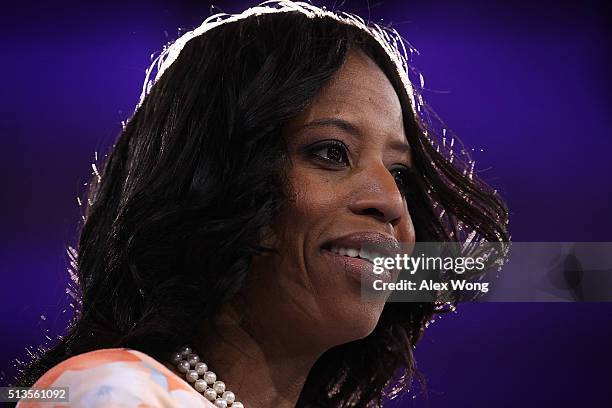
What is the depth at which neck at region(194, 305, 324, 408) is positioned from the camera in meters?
1.25

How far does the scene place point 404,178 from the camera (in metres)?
1.48

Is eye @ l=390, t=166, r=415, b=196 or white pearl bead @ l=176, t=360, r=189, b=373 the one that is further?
eye @ l=390, t=166, r=415, b=196

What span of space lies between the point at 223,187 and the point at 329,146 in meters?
0.15

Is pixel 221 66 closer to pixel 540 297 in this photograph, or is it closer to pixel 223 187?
pixel 223 187

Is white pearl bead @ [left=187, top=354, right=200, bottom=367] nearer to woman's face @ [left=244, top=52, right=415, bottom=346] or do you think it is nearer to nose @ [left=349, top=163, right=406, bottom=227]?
woman's face @ [left=244, top=52, right=415, bottom=346]

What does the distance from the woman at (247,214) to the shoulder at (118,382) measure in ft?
0.21

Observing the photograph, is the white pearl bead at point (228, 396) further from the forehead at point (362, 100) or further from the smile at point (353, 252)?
the forehead at point (362, 100)

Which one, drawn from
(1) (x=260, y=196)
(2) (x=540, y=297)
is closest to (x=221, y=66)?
(1) (x=260, y=196)

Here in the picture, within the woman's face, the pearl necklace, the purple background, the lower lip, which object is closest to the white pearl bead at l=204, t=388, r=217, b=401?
the pearl necklace

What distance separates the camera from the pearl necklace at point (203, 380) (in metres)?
1.20

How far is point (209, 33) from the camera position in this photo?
1.39m

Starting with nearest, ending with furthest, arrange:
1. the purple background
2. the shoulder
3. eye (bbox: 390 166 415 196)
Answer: the shoulder
eye (bbox: 390 166 415 196)
the purple background

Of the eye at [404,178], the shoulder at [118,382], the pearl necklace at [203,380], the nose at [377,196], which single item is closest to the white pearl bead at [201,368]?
the pearl necklace at [203,380]

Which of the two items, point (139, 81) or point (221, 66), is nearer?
point (221, 66)
